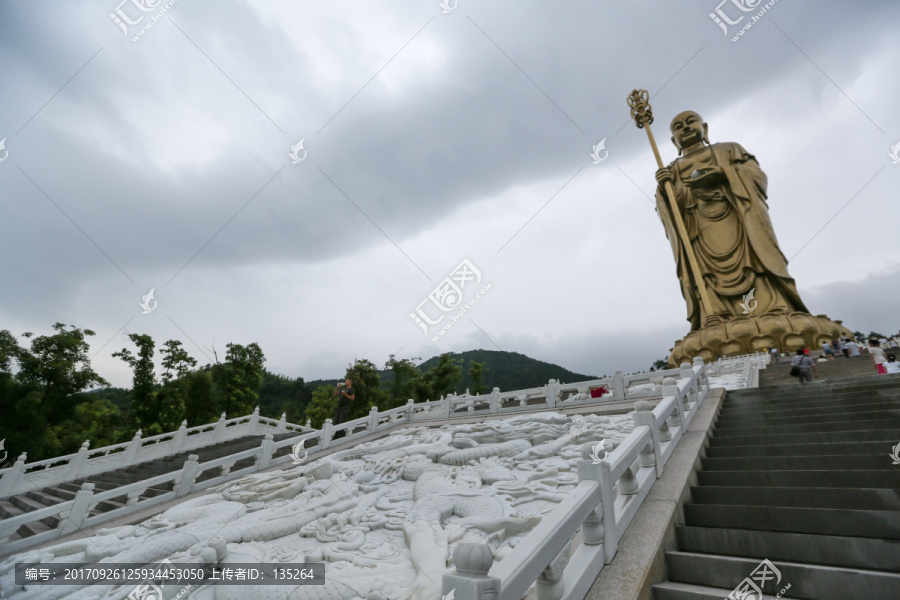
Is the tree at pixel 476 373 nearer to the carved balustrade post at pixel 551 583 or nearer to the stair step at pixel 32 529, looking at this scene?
the stair step at pixel 32 529

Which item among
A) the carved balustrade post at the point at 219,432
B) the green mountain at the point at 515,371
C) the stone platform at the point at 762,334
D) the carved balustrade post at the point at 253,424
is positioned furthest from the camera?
the green mountain at the point at 515,371

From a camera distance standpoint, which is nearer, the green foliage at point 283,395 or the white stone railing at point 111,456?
the white stone railing at point 111,456

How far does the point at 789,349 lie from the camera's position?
16922 millimetres

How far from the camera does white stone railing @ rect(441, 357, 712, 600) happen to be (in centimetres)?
177

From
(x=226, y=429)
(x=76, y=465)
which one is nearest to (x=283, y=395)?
(x=226, y=429)

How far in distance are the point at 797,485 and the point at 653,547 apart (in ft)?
5.61

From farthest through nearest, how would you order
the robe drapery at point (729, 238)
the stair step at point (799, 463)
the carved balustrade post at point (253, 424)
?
1. the robe drapery at point (729, 238)
2. the carved balustrade post at point (253, 424)
3. the stair step at point (799, 463)

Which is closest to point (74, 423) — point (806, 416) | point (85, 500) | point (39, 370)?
point (39, 370)

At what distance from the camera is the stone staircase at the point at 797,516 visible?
2373 millimetres

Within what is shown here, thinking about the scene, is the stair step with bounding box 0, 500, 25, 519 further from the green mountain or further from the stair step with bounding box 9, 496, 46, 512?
the green mountain

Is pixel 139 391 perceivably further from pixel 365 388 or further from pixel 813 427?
pixel 813 427

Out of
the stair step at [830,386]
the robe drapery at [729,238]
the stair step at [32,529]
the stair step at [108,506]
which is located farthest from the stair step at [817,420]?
the robe drapery at [729,238]

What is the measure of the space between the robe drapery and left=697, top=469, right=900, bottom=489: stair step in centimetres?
1839

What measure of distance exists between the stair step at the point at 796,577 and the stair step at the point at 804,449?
1.98m
